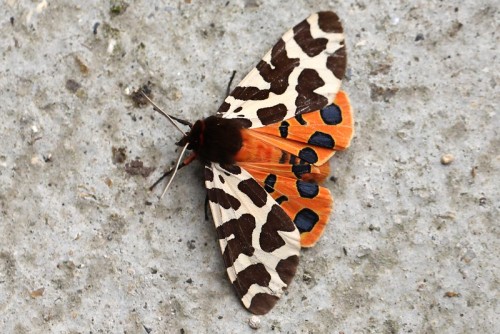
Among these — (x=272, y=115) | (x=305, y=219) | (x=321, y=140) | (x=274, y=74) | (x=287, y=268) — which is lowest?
(x=287, y=268)

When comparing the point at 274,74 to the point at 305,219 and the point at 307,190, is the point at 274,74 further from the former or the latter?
the point at 305,219

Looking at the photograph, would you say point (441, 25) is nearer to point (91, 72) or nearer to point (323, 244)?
point (323, 244)

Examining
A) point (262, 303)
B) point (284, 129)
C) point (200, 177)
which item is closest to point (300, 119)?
point (284, 129)

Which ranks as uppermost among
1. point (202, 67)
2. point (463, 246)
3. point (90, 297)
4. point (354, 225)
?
point (202, 67)

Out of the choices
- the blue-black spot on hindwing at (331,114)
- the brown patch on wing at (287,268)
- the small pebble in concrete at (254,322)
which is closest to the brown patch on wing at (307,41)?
the blue-black spot on hindwing at (331,114)

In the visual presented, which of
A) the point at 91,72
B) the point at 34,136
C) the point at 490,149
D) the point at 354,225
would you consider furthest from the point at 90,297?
the point at 490,149

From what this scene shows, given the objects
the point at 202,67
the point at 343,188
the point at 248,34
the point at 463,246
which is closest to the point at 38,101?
the point at 202,67

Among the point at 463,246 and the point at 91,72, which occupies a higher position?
the point at 91,72
